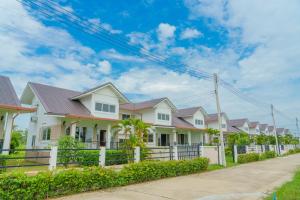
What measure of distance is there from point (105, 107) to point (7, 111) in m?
9.97

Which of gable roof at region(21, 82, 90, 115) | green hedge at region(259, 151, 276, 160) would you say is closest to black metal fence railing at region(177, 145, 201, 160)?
gable roof at region(21, 82, 90, 115)

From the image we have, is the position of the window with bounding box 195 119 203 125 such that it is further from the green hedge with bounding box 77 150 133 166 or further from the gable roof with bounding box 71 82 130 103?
the green hedge with bounding box 77 150 133 166

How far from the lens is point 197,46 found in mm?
15859

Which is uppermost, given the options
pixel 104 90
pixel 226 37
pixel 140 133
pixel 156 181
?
pixel 226 37

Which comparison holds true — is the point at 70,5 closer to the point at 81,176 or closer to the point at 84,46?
the point at 84,46

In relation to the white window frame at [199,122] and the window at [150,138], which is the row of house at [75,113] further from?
the white window frame at [199,122]

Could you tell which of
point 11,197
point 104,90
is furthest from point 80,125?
point 11,197

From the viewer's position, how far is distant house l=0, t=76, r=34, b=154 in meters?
13.5

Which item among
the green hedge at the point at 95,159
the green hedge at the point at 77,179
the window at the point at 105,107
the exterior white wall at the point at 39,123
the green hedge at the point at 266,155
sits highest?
the window at the point at 105,107

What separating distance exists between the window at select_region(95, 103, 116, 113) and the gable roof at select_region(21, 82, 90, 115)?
1.06 m

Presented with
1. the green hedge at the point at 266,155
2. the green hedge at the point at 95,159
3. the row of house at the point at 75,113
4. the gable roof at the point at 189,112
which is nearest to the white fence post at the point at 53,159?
the green hedge at the point at 95,159

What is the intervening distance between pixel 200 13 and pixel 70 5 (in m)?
6.99

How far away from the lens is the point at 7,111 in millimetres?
14148

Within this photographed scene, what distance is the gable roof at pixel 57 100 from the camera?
19.6 m
